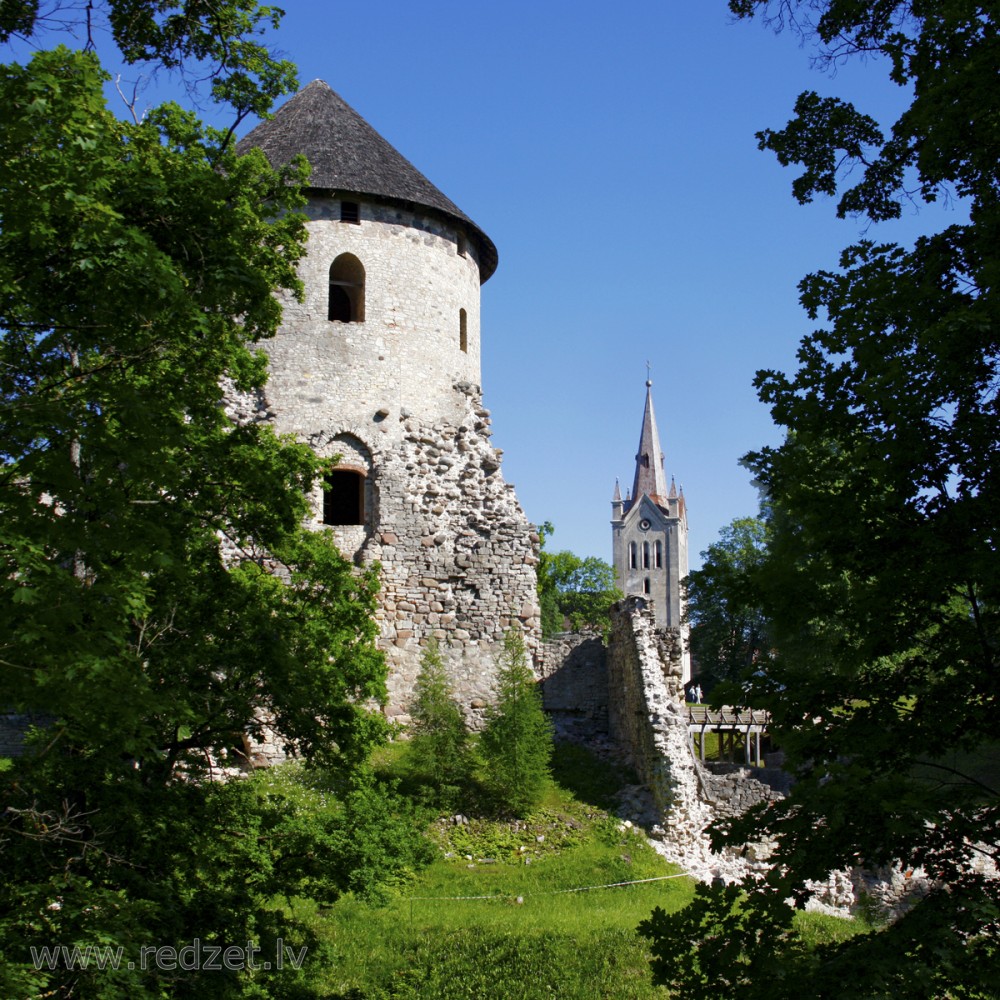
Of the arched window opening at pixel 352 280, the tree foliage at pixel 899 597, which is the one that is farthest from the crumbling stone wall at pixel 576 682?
the tree foliage at pixel 899 597

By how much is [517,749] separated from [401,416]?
272 inches

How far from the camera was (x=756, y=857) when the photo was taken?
19672mm

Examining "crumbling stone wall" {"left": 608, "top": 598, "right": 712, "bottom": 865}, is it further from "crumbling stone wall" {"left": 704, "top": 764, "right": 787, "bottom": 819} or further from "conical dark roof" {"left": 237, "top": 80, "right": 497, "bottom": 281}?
"conical dark roof" {"left": 237, "top": 80, "right": 497, "bottom": 281}

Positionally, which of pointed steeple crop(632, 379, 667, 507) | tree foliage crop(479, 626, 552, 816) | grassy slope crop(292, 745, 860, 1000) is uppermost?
pointed steeple crop(632, 379, 667, 507)

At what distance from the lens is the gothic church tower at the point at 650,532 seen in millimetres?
86625

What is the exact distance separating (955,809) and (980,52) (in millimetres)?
5028

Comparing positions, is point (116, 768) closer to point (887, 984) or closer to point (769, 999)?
point (769, 999)

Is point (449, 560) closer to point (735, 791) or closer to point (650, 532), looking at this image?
point (735, 791)

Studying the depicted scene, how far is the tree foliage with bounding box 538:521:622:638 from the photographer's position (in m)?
51.8

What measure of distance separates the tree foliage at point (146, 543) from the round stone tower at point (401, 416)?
27.4 feet

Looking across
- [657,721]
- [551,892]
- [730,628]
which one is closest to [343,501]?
[657,721]

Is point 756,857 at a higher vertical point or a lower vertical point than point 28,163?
lower

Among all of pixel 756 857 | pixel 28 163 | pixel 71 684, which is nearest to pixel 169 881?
pixel 71 684

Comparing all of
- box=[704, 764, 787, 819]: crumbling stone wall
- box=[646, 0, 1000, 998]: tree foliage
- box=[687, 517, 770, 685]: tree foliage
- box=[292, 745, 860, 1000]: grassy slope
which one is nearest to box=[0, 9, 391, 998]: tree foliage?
box=[292, 745, 860, 1000]: grassy slope
